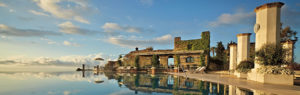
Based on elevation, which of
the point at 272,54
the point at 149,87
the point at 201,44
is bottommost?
the point at 149,87

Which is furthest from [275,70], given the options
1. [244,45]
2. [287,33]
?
[287,33]

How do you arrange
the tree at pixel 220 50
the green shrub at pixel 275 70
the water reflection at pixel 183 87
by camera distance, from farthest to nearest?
the tree at pixel 220 50, the green shrub at pixel 275 70, the water reflection at pixel 183 87

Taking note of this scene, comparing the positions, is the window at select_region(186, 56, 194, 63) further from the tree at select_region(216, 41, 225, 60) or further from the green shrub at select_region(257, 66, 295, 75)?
the green shrub at select_region(257, 66, 295, 75)

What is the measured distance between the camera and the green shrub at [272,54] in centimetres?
802

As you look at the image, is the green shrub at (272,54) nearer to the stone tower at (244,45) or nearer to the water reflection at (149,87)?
the water reflection at (149,87)

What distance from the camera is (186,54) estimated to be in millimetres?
26203

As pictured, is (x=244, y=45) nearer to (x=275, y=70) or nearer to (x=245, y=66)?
(x=245, y=66)

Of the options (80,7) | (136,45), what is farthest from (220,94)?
(136,45)

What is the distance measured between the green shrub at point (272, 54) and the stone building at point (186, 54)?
51.3 ft

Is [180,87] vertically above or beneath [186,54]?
beneath

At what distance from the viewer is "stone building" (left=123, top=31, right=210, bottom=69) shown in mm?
24806

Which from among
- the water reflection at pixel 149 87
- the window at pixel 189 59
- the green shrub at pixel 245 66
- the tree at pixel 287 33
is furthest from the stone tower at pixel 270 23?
the window at pixel 189 59

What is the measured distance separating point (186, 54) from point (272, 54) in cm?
1814

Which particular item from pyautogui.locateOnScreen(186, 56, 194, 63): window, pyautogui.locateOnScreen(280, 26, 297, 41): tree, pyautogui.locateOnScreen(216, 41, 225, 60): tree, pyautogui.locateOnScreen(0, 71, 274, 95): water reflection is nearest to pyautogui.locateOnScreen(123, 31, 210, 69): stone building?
pyautogui.locateOnScreen(186, 56, 194, 63): window
